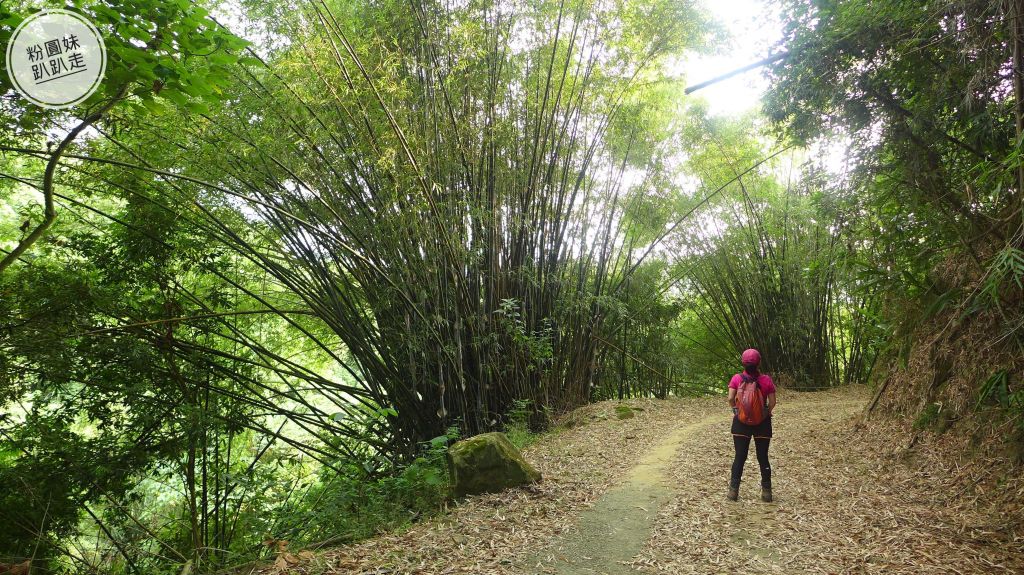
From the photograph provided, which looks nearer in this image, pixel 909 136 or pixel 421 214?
pixel 909 136

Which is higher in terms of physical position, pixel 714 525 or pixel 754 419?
pixel 754 419

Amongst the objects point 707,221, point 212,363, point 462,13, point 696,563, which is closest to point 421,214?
point 462,13

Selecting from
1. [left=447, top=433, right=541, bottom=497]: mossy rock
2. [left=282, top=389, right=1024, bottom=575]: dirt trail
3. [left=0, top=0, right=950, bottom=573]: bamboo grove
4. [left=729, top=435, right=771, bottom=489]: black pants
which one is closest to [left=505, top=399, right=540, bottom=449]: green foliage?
[left=0, top=0, right=950, bottom=573]: bamboo grove

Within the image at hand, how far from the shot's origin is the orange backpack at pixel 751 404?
2.67 m

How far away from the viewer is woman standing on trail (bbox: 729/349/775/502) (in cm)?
267

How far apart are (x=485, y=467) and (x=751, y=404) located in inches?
57.7

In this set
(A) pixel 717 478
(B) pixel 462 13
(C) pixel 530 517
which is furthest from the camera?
(B) pixel 462 13

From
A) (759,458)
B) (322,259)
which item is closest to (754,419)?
(759,458)

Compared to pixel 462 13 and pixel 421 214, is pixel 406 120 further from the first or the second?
pixel 462 13

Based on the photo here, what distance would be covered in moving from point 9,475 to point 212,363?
45.0 inches

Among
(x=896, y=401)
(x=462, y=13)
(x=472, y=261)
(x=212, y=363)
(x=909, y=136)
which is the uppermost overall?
(x=462, y=13)

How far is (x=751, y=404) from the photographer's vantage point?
2.68 meters

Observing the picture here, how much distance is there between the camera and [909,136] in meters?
2.93

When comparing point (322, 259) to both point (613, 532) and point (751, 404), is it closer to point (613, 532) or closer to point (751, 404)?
point (613, 532)
